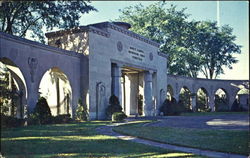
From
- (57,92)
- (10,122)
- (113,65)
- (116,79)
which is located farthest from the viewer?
(113,65)

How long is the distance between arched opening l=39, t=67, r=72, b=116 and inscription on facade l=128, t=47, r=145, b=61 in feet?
31.1

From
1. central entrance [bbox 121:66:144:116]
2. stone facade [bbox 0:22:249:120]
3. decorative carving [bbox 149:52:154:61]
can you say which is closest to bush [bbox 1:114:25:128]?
stone facade [bbox 0:22:249:120]

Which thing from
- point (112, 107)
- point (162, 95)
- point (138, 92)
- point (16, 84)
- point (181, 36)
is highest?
point (181, 36)

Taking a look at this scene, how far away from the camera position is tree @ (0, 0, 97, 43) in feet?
86.3

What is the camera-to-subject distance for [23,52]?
1888 centimetres

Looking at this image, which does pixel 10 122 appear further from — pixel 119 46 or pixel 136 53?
pixel 136 53

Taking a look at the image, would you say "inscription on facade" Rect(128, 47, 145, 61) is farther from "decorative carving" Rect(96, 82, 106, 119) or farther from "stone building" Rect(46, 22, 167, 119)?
"decorative carving" Rect(96, 82, 106, 119)

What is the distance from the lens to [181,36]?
50.2m

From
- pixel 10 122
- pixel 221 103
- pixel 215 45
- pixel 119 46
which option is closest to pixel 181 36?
pixel 215 45

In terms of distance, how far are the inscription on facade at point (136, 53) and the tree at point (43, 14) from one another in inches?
246

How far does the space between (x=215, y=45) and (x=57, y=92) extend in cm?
3918

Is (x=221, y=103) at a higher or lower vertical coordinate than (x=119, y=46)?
lower

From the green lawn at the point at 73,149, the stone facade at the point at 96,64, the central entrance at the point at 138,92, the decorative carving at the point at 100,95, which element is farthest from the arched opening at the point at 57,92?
the green lawn at the point at 73,149

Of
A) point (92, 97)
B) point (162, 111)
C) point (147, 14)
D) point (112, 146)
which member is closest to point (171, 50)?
point (147, 14)
